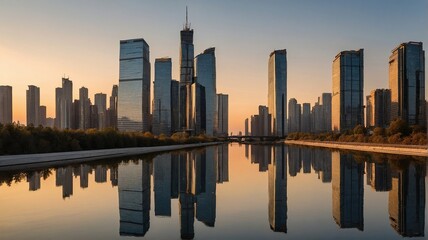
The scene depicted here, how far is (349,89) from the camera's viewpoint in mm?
161875

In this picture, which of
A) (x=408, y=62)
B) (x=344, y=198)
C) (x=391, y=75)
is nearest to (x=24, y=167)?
(x=344, y=198)

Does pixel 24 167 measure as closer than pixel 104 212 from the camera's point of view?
No

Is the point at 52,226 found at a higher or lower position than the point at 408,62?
lower

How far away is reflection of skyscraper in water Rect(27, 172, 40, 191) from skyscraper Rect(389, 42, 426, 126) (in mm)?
140220

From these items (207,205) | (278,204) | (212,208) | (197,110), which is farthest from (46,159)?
Result: (197,110)

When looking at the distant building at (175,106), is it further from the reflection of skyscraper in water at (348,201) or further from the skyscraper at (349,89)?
the reflection of skyscraper in water at (348,201)

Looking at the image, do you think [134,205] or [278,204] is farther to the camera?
[278,204]

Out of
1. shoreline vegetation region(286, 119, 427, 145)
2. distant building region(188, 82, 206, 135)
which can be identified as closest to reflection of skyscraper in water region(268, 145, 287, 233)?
shoreline vegetation region(286, 119, 427, 145)

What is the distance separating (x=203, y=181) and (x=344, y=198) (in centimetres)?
856

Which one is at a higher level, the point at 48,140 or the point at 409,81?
the point at 409,81

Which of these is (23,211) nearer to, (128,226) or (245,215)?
(128,226)

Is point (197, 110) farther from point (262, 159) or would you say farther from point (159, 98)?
point (262, 159)

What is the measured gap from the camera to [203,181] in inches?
814

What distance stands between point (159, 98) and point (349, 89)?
92.1m
